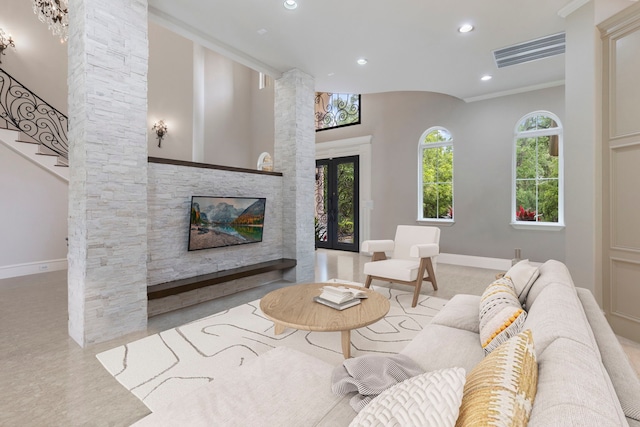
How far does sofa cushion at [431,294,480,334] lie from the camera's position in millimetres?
1825

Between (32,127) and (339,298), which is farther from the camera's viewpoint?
(32,127)

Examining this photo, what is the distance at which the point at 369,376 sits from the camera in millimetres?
1139

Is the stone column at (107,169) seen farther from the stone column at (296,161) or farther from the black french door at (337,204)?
the black french door at (337,204)

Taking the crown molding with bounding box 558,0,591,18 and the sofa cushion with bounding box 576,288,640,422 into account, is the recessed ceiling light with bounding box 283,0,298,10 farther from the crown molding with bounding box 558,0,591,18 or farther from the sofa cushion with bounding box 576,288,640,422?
the sofa cushion with bounding box 576,288,640,422

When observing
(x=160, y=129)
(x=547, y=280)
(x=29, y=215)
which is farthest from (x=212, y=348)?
(x=160, y=129)

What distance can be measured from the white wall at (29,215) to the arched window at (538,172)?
301 inches

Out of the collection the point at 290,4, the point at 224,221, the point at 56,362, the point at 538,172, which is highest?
the point at 290,4

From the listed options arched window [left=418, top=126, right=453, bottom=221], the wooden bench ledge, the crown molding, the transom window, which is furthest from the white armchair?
the transom window

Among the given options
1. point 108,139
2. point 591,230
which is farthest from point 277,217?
point 591,230

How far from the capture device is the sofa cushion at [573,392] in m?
0.56

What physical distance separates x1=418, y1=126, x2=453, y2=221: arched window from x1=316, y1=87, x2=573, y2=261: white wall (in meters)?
0.13

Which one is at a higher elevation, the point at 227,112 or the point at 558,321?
the point at 227,112

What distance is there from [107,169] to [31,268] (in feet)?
12.5

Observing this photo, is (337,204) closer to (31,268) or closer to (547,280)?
(31,268)
